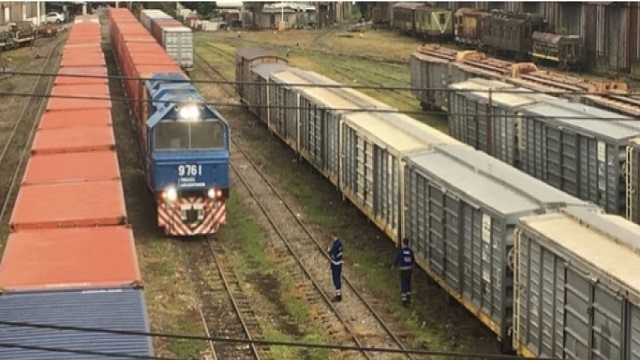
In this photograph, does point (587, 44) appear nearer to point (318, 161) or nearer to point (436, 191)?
point (318, 161)

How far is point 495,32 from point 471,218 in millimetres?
49268

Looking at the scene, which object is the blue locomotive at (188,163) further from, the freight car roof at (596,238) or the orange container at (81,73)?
the orange container at (81,73)

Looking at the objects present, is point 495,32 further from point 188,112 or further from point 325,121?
point 188,112

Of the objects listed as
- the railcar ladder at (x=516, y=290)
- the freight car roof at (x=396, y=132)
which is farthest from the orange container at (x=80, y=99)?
the railcar ladder at (x=516, y=290)

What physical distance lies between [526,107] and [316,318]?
9.30 meters

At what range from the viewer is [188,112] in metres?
23.7

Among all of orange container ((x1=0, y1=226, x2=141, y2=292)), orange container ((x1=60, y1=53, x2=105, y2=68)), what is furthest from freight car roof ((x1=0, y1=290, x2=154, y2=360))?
orange container ((x1=60, y1=53, x2=105, y2=68))

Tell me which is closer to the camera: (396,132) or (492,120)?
(396,132)

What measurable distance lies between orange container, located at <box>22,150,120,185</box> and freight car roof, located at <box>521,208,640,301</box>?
9584mm

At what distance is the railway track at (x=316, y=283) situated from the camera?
59.0 ft

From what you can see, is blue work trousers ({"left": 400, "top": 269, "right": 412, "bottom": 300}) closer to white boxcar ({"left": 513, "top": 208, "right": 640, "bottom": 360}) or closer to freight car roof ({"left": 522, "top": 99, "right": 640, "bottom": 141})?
white boxcar ({"left": 513, "top": 208, "right": 640, "bottom": 360})

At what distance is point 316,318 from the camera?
62.8ft

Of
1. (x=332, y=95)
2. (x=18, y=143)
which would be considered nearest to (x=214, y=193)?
(x=332, y=95)

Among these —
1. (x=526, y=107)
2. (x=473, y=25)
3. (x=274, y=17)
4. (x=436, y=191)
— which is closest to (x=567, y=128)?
(x=526, y=107)
